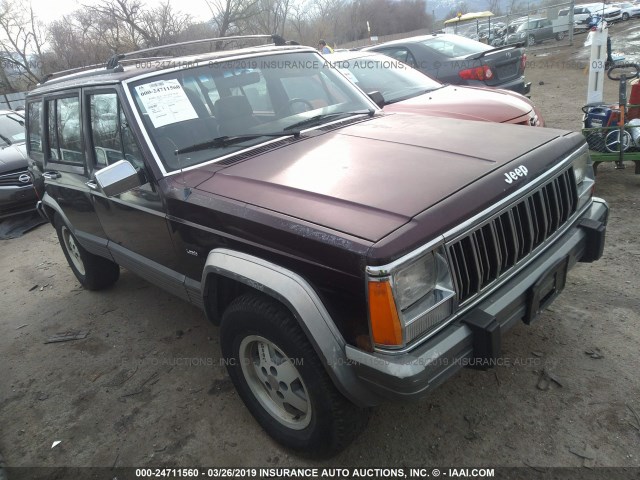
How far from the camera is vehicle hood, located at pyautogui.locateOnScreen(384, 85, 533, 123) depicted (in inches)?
197

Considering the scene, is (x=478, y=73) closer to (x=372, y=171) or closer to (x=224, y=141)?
(x=224, y=141)

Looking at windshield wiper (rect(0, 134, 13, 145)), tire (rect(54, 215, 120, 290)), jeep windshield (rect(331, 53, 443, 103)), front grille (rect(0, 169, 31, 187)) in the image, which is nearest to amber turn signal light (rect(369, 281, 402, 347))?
tire (rect(54, 215, 120, 290))

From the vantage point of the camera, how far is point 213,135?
2.97 meters

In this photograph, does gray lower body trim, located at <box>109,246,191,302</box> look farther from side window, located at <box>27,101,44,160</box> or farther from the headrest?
side window, located at <box>27,101,44,160</box>

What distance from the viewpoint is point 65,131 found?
3936 mm

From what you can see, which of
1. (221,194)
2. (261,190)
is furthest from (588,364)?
(221,194)

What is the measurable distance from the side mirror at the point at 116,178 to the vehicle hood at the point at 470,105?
347 cm

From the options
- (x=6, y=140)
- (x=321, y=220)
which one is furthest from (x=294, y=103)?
(x=6, y=140)

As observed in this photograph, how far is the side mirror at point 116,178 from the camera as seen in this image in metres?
2.63

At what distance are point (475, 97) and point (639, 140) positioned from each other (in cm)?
176

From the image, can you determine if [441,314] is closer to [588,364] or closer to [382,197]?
[382,197]

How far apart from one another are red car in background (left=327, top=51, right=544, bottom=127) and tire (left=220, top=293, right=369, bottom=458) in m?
2.56

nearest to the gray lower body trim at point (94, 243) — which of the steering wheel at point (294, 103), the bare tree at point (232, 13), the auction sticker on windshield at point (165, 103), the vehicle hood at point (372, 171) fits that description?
the auction sticker on windshield at point (165, 103)

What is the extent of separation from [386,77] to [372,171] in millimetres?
4326
